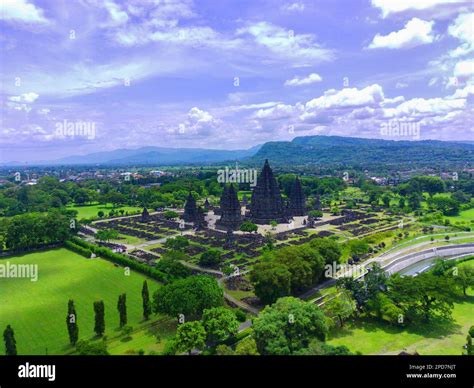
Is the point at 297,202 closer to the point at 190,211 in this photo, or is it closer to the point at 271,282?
the point at 190,211

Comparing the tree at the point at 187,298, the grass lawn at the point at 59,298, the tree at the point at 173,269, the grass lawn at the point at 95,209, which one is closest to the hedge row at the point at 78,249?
the grass lawn at the point at 59,298

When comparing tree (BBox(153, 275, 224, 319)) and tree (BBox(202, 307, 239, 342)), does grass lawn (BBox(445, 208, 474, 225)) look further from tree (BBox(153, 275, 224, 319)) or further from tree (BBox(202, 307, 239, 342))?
tree (BBox(202, 307, 239, 342))

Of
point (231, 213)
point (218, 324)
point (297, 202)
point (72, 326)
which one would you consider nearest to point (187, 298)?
point (218, 324)

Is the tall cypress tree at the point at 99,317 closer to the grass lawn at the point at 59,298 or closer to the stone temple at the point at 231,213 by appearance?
the grass lawn at the point at 59,298

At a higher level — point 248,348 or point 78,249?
point 78,249
